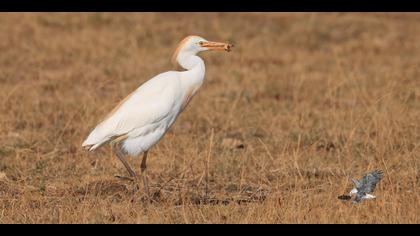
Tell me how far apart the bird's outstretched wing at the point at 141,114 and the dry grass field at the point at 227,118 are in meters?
0.48

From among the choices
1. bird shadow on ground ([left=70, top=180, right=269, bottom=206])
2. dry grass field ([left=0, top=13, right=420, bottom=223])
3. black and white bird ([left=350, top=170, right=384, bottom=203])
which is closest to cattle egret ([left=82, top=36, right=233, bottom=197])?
bird shadow on ground ([left=70, top=180, right=269, bottom=206])

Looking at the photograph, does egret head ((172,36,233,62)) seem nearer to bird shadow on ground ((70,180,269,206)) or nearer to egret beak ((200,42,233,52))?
egret beak ((200,42,233,52))

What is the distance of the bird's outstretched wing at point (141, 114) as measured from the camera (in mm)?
6871

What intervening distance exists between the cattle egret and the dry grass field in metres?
0.42

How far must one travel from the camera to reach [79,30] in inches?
575

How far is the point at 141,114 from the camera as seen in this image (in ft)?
22.7

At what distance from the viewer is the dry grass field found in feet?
21.4

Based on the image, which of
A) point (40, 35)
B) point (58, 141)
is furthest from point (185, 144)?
point (40, 35)

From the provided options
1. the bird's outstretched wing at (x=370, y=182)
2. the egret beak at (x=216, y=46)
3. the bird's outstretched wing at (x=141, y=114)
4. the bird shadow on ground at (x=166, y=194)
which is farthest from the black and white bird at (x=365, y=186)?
the bird's outstretched wing at (x=141, y=114)

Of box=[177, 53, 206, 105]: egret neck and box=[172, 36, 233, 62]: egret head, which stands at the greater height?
box=[172, 36, 233, 62]: egret head

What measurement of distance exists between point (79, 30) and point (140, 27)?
1004mm

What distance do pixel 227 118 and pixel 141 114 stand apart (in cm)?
307

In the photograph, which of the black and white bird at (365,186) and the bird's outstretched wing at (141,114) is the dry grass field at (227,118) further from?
the bird's outstretched wing at (141,114)

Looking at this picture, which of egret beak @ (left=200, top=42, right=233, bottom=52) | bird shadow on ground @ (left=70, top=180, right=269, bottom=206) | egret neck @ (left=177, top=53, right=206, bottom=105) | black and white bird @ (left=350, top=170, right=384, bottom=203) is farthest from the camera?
egret neck @ (left=177, top=53, right=206, bottom=105)
